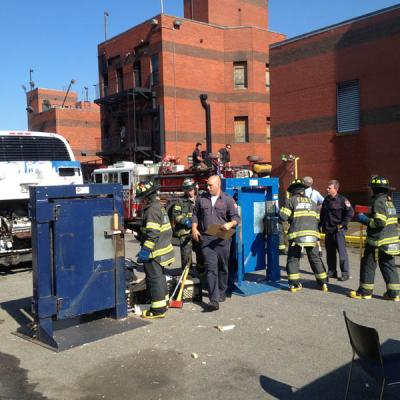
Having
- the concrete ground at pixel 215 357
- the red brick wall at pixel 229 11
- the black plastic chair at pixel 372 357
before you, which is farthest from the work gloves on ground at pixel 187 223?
the red brick wall at pixel 229 11

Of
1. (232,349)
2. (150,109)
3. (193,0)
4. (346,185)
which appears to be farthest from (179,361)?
(193,0)

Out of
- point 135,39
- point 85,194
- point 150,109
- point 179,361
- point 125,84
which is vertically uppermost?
point 135,39

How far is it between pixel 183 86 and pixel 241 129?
17.0ft

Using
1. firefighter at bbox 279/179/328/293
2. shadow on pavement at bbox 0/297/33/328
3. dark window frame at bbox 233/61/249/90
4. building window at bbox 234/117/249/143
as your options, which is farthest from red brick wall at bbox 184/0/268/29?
shadow on pavement at bbox 0/297/33/328

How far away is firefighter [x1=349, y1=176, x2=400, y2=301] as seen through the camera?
22.3 ft

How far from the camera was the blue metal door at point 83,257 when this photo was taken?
565cm

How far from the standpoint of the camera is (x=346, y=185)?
1928 centimetres

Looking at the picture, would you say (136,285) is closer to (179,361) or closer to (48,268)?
(48,268)

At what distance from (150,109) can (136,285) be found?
2379 centimetres

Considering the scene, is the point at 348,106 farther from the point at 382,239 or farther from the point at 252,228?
the point at 382,239

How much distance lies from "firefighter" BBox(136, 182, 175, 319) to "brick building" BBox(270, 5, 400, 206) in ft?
44.2

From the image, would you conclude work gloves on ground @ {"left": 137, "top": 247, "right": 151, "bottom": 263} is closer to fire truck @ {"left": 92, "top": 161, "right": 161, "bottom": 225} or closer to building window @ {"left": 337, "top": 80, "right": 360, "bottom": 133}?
fire truck @ {"left": 92, "top": 161, "right": 161, "bottom": 225}

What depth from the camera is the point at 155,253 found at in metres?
6.37

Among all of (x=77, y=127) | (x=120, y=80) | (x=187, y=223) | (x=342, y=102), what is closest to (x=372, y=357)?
(x=187, y=223)
